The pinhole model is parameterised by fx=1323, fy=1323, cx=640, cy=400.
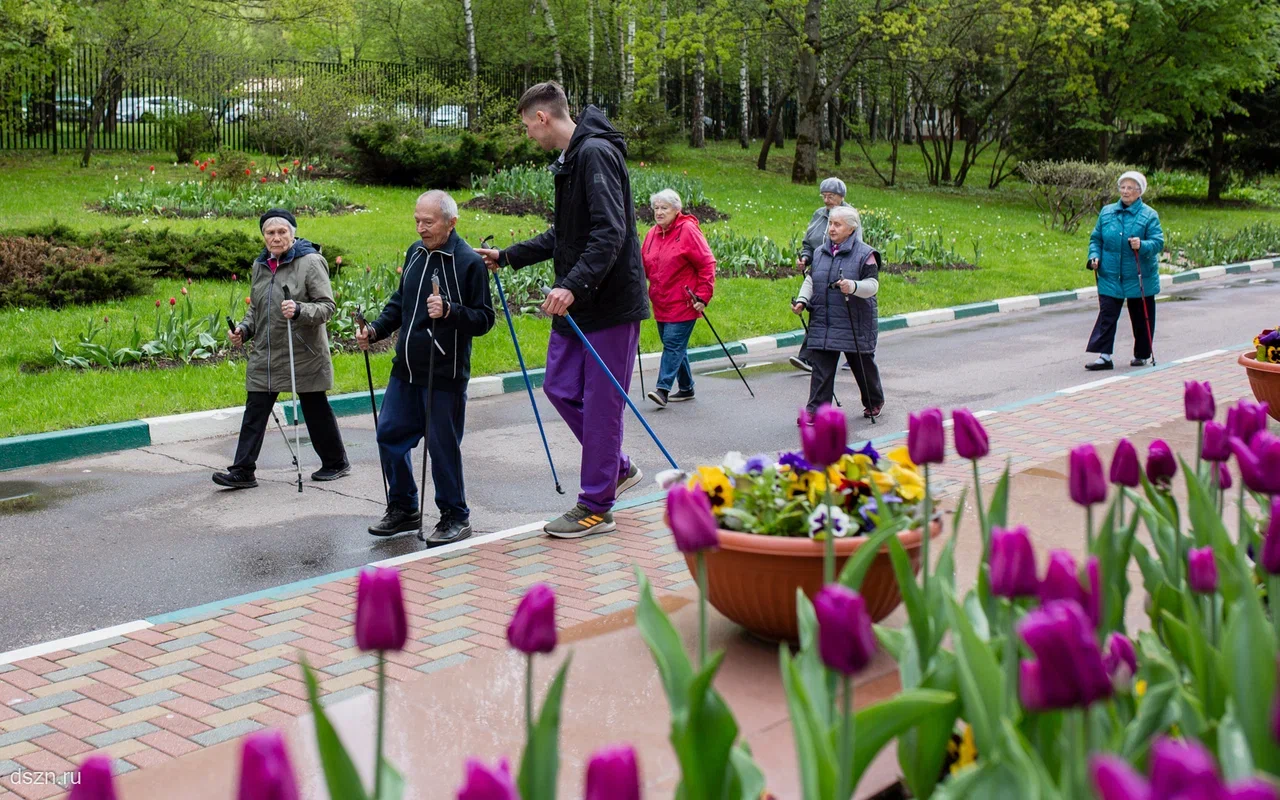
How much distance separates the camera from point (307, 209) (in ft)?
68.0

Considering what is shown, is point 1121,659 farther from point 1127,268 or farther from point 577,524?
Result: point 1127,268

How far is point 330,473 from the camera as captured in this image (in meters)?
8.49

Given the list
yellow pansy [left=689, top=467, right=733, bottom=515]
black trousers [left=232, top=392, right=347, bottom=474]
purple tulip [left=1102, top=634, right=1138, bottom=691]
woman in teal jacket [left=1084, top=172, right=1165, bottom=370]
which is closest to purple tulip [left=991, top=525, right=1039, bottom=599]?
purple tulip [left=1102, top=634, right=1138, bottom=691]

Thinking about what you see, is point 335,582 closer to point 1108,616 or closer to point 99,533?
point 99,533

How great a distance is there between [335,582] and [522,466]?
9.84 feet

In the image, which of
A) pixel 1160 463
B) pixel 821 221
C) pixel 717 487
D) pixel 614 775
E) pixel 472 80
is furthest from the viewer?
pixel 472 80

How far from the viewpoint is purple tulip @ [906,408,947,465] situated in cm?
312

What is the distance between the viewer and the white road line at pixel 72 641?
5.14 metres

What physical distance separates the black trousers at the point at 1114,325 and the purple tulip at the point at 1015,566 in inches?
437

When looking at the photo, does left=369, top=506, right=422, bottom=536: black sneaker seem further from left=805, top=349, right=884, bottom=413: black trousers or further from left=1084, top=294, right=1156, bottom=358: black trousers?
left=1084, top=294, right=1156, bottom=358: black trousers

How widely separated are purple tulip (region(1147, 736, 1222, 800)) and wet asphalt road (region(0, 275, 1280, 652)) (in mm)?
5067

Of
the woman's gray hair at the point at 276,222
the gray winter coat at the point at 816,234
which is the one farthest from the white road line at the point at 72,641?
the gray winter coat at the point at 816,234

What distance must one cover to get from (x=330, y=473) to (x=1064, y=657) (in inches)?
285

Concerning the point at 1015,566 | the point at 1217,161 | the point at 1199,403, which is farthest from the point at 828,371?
the point at 1217,161
